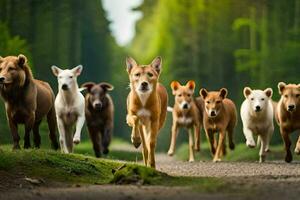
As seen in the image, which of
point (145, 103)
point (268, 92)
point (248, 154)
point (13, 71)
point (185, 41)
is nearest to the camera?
point (145, 103)

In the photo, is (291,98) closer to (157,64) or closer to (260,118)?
(260,118)

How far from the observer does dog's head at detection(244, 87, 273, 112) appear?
18797mm

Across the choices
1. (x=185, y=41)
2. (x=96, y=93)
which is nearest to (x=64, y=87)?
(x=96, y=93)

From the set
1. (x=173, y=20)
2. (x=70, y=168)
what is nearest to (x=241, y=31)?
(x=173, y=20)

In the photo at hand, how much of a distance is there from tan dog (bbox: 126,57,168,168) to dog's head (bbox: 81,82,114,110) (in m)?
5.68

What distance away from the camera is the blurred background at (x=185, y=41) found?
29841 mm

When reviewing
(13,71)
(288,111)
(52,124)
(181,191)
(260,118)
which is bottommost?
(181,191)

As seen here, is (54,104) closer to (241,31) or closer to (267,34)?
(267,34)

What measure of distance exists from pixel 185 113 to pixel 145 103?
7.03m

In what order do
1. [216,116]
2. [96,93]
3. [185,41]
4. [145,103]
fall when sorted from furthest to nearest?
[185,41]
[96,93]
[216,116]
[145,103]

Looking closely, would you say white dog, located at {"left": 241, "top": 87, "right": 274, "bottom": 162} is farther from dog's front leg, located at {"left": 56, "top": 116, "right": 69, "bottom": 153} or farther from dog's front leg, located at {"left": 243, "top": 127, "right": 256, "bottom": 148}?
dog's front leg, located at {"left": 56, "top": 116, "right": 69, "bottom": 153}

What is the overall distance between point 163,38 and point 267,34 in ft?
47.7

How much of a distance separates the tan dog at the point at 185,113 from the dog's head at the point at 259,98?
189 cm

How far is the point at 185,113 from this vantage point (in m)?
21.2
